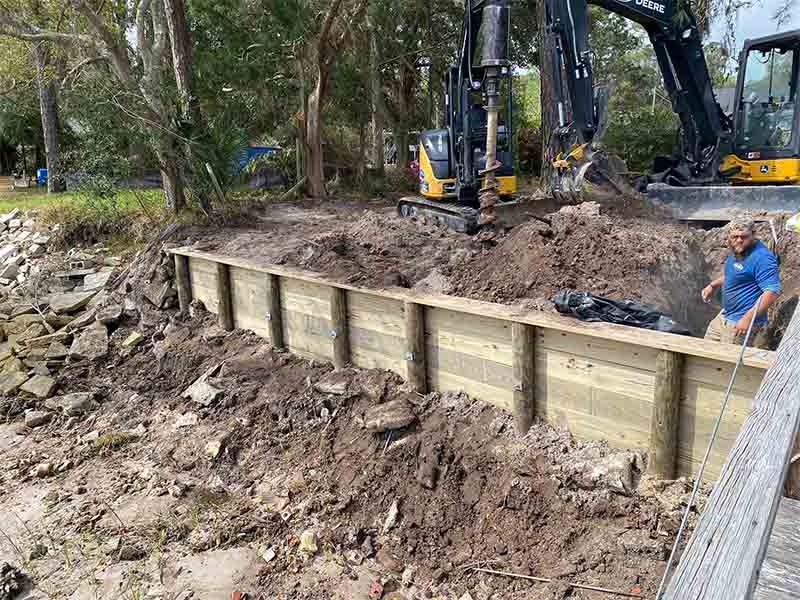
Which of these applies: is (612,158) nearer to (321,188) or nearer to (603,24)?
(321,188)

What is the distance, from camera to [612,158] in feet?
32.6

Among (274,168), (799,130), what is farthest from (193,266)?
(274,168)

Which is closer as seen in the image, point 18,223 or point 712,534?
point 712,534

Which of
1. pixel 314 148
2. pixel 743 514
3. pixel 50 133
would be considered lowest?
pixel 743 514

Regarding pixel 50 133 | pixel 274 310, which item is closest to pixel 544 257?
pixel 274 310

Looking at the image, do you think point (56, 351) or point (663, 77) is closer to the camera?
point (56, 351)

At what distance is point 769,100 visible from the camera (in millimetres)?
10594

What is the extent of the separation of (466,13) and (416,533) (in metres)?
8.33

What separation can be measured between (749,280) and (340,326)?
3.62m

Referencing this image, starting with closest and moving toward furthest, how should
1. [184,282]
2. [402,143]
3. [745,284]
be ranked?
[745,284], [184,282], [402,143]

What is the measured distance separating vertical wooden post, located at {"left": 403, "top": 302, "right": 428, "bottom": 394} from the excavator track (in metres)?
4.47

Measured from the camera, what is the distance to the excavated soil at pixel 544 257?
21.8ft

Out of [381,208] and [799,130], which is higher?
[799,130]

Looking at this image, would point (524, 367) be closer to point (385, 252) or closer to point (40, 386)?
point (385, 252)
